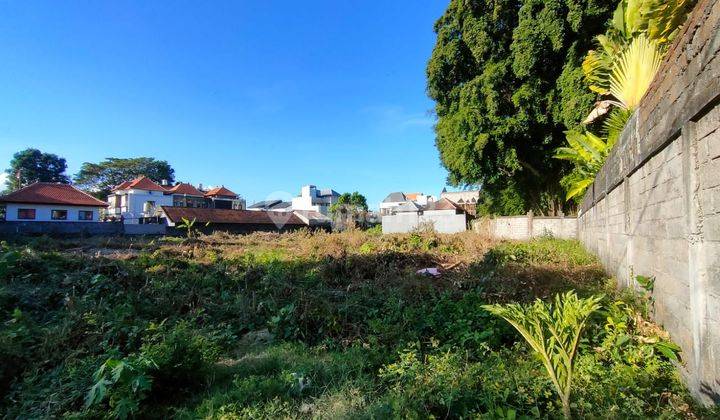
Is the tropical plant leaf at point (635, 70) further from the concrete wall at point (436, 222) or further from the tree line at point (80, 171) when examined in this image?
the tree line at point (80, 171)

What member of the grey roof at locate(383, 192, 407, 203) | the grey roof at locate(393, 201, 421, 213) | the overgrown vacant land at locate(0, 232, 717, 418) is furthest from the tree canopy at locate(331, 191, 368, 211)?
the overgrown vacant land at locate(0, 232, 717, 418)

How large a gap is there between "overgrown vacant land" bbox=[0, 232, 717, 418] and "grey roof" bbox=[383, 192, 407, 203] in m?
59.8

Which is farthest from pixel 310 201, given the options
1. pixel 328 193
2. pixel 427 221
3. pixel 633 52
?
pixel 633 52

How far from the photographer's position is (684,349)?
2326mm

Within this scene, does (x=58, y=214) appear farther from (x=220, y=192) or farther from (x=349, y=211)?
(x=349, y=211)

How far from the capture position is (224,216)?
25688 millimetres

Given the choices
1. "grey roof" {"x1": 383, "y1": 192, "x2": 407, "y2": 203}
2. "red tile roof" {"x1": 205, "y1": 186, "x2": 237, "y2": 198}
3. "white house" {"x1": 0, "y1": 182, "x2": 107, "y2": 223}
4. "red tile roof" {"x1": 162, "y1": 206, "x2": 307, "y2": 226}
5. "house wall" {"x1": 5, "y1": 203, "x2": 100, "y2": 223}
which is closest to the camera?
"red tile roof" {"x1": 162, "y1": 206, "x2": 307, "y2": 226}

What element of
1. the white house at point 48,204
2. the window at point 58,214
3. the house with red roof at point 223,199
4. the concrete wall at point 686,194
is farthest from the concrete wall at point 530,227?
the house with red roof at point 223,199

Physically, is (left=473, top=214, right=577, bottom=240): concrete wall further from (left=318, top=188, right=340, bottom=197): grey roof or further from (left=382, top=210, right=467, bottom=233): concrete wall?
(left=318, top=188, right=340, bottom=197): grey roof

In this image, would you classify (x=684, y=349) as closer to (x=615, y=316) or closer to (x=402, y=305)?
(x=615, y=316)

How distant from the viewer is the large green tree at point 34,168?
48.3 meters

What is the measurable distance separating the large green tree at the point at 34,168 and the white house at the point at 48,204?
84.0 feet

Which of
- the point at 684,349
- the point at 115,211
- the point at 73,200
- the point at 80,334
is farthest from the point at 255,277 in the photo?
the point at 115,211

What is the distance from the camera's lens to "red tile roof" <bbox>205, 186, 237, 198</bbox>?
49.3 metres
